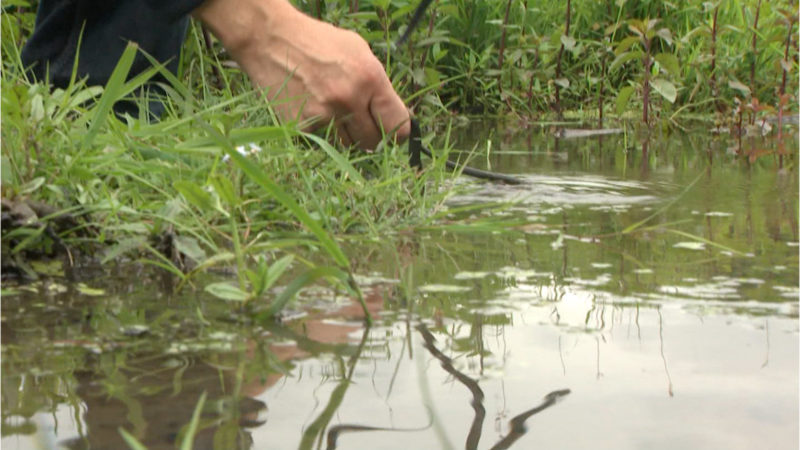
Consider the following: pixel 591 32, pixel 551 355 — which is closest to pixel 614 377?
pixel 551 355

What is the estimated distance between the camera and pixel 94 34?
2.77 metres

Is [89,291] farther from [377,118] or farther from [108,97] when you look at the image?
[377,118]

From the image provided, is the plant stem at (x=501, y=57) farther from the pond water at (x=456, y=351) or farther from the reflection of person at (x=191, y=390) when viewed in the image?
the reflection of person at (x=191, y=390)

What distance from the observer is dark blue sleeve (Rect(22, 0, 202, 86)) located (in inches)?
107

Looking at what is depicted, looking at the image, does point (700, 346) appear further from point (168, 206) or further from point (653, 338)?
point (168, 206)

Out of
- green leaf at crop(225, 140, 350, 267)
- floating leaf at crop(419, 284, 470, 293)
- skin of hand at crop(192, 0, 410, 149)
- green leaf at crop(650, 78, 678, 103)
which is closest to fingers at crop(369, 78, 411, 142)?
skin of hand at crop(192, 0, 410, 149)

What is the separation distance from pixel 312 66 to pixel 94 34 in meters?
0.69

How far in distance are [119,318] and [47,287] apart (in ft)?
0.71

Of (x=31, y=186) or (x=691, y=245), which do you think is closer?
(x=31, y=186)

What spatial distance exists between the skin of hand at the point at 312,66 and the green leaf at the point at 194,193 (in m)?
0.67

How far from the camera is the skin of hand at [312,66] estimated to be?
93.7 inches

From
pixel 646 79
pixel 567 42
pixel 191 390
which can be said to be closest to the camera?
pixel 191 390

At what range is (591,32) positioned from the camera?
548cm

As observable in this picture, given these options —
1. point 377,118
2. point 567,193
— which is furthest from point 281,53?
point 567,193
